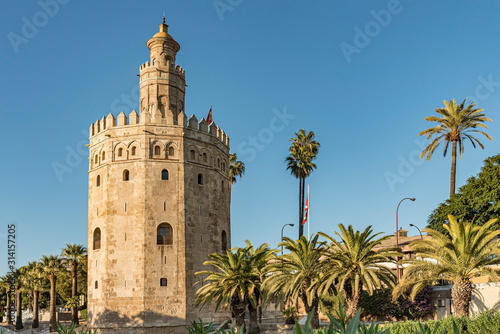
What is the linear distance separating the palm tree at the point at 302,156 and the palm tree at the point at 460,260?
30607 mm

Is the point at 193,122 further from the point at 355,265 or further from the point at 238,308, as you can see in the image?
the point at 355,265

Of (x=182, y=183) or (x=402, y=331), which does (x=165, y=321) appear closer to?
(x=182, y=183)

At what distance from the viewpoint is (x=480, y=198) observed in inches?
1510

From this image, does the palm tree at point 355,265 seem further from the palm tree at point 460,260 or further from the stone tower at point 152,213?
the stone tower at point 152,213

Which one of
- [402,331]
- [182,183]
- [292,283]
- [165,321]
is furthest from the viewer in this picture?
[182,183]

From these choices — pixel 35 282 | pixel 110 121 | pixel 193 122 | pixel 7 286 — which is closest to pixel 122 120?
pixel 110 121

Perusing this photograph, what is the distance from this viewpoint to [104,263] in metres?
38.2

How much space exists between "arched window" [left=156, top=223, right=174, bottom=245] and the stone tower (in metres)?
0.08

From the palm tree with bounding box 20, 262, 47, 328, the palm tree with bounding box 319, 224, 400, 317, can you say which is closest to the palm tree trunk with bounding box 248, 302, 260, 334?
the palm tree with bounding box 319, 224, 400, 317

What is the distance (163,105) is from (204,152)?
18.7 ft

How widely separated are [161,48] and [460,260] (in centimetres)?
3118

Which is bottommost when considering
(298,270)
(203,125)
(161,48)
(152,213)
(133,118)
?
(298,270)

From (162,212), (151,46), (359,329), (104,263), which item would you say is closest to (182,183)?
(162,212)

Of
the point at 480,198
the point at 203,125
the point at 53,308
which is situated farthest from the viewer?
the point at 53,308
